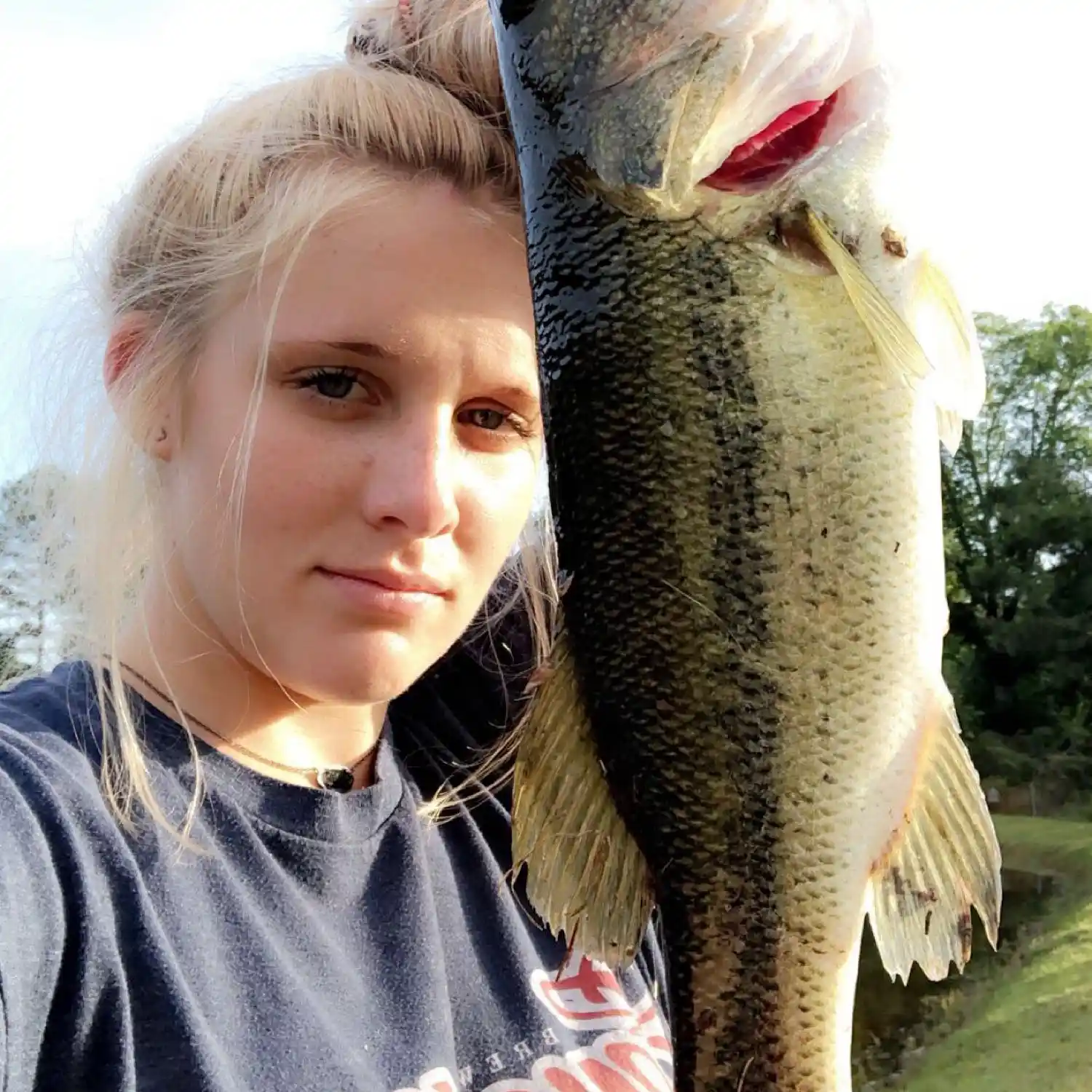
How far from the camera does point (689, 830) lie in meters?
1.37

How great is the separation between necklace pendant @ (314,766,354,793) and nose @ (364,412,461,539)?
1.57 feet

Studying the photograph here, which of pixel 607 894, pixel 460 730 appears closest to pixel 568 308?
pixel 607 894

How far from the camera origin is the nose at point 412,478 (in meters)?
1.43

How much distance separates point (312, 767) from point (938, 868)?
3.09 ft

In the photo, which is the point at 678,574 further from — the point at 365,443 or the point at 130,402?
the point at 130,402

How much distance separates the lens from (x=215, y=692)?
1.61 metres

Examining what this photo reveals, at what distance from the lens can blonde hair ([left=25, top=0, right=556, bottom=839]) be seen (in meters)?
1.58

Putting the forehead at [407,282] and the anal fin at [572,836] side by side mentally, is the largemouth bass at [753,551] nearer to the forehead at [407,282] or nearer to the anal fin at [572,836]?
the anal fin at [572,836]

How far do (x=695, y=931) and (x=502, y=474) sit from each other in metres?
0.69

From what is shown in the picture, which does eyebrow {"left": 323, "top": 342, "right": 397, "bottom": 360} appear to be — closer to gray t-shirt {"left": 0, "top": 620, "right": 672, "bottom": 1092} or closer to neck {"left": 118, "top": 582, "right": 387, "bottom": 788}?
neck {"left": 118, "top": 582, "right": 387, "bottom": 788}

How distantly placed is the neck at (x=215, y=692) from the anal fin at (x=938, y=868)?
33.3 inches

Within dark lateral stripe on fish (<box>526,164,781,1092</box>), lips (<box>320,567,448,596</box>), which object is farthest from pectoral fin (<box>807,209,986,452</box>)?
lips (<box>320,567,448,596</box>)

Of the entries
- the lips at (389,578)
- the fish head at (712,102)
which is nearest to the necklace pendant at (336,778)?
the lips at (389,578)

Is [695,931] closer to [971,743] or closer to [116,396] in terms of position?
[116,396]
